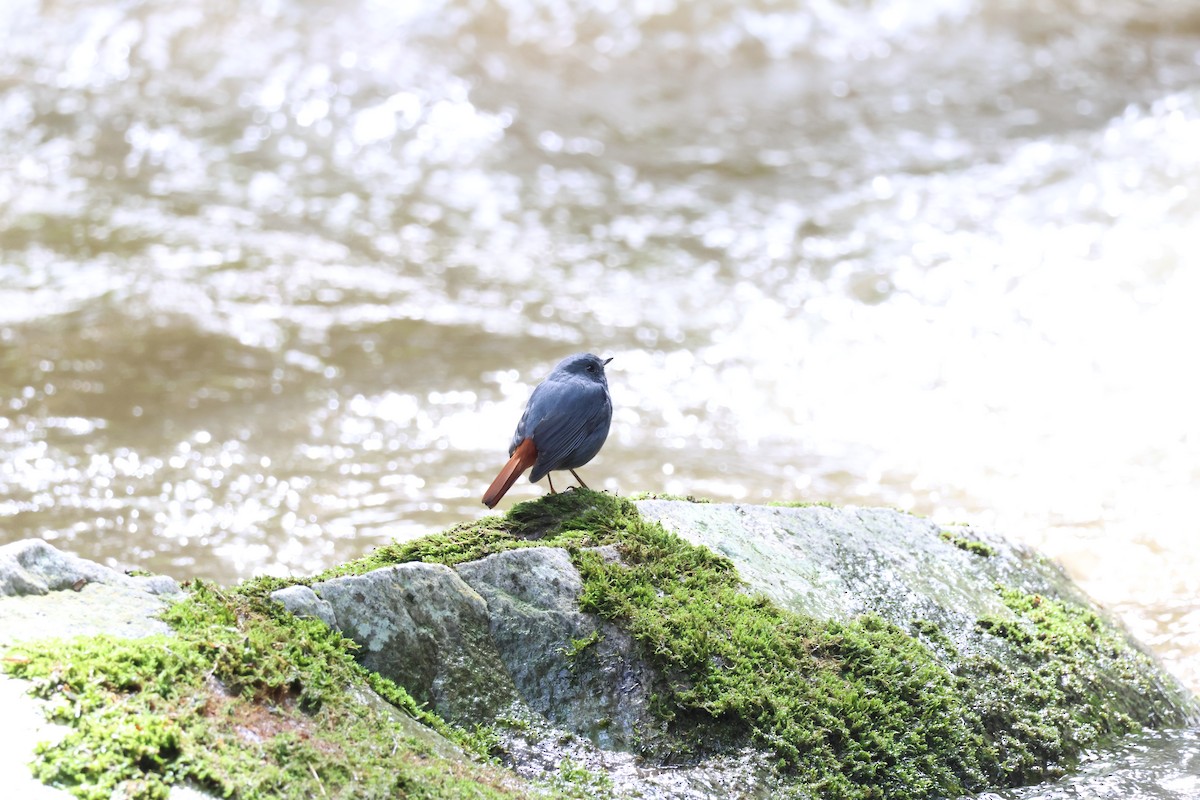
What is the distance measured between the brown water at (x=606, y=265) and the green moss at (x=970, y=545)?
4.45 feet

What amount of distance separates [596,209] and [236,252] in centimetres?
341

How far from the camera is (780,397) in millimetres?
7773

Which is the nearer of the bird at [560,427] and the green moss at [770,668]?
the green moss at [770,668]

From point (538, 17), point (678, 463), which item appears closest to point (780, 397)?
point (678, 463)

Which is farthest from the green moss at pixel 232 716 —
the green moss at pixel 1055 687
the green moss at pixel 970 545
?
the green moss at pixel 970 545

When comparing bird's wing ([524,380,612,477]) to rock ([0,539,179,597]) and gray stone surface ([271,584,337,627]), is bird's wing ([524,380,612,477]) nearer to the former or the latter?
gray stone surface ([271,584,337,627])

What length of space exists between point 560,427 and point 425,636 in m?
0.99

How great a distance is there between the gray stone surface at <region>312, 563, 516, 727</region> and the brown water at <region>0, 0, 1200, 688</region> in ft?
9.90

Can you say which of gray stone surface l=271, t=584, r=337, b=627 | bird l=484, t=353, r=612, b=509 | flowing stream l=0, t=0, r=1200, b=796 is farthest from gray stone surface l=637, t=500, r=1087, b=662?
flowing stream l=0, t=0, r=1200, b=796

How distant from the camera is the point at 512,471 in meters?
3.47

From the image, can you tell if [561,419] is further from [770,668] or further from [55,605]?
[55,605]

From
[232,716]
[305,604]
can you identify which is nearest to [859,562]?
[305,604]

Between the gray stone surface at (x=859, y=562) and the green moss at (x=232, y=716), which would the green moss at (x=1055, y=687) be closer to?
the gray stone surface at (x=859, y=562)

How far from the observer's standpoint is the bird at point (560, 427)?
3.63 metres
